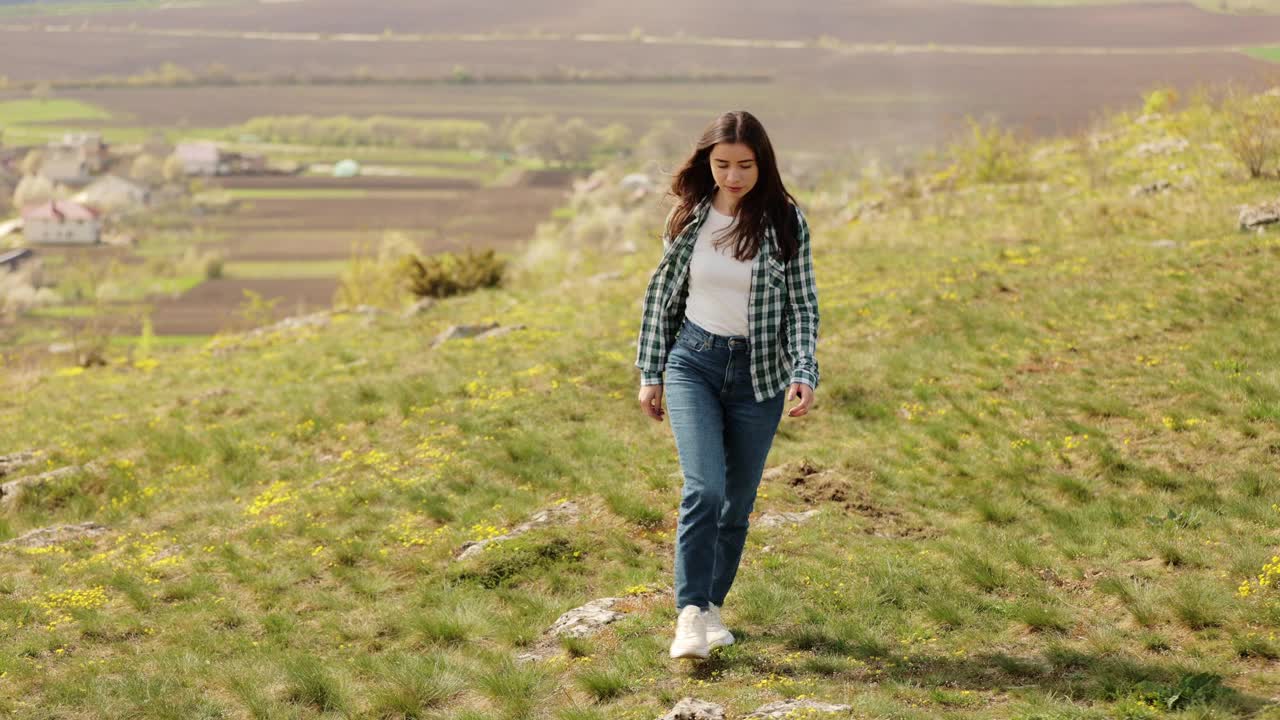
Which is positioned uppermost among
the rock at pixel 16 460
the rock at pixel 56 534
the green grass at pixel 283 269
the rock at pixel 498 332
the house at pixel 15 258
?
the rock at pixel 498 332

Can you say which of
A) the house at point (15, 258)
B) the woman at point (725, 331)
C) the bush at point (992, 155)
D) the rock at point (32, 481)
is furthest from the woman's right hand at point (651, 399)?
the house at point (15, 258)

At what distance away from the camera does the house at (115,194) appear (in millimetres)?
78688

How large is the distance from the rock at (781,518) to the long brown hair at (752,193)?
3431 mm

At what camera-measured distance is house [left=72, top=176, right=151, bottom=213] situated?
7869 centimetres

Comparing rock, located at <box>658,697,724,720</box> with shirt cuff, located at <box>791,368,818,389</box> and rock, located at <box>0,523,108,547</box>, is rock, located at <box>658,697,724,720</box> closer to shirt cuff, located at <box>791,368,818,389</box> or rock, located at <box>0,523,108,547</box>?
shirt cuff, located at <box>791,368,818,389</box>

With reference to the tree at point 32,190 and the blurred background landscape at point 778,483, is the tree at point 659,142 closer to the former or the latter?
the tree at point 32,190

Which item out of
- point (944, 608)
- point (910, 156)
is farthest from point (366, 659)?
point (910, 156)

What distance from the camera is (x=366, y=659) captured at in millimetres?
6371

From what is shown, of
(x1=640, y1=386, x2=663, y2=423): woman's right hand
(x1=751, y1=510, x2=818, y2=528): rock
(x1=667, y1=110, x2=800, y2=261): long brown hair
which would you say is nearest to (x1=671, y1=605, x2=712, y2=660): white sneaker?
(x1=640, y1=386, x2=663, y2=423): woman's right hand

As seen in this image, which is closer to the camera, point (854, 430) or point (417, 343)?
point (854, 430)

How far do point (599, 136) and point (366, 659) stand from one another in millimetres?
93538

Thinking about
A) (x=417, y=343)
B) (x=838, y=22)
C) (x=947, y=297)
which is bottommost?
(x=417, y=343)

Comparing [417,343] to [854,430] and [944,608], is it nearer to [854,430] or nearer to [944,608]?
[854,430]

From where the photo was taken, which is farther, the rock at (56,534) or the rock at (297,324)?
the rock at (297,324)
